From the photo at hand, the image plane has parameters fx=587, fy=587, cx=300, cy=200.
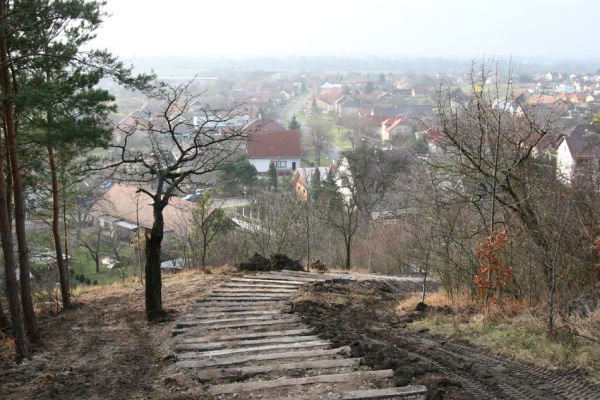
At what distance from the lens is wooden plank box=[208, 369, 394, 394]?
6.58 meters

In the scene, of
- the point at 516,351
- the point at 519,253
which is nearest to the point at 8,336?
the point at 516,351

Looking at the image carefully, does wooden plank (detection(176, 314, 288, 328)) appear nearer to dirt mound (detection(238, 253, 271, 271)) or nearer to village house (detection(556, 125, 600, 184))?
dirt mound (detection(238, 253, 271, 271))

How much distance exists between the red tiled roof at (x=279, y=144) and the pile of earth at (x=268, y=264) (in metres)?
43.0

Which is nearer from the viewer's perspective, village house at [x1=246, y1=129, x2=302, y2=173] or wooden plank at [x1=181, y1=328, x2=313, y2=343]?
wooden plank at [x1=181, y1=328, x2=313, y2=343]

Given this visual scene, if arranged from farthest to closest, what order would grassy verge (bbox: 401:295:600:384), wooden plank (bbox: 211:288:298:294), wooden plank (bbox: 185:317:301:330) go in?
wooden plank (bbox: 211:288:298:294)
wooden plank (bbox: 185:317:301:330)
grassy verge (bbox: 401:295:600:384)

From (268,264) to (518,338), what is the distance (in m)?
9.01

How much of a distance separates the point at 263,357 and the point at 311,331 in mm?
1769

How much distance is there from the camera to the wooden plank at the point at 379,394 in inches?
240

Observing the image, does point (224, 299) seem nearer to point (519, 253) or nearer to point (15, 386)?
point (15, 386)

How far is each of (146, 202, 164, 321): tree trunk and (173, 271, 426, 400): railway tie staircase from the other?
694 mm

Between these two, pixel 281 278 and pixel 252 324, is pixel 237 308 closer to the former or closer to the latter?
pixel 252 324

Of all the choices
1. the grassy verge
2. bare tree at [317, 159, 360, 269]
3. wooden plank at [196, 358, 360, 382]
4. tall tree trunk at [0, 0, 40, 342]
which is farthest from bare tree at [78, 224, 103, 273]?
wooden plank at [196, 358, 360, 382]

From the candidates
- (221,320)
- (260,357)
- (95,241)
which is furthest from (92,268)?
(260,357)

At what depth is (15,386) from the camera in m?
7.64
